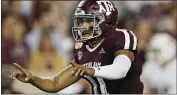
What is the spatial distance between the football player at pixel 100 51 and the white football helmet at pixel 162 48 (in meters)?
0.68

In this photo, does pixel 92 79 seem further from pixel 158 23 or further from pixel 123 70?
pixel 158 23

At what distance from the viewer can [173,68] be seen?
2.27 metres

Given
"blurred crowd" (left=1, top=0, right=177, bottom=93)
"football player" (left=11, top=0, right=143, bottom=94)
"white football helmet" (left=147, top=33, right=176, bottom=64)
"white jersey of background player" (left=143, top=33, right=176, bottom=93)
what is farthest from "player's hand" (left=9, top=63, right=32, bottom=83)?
"white football helmet" (left=147, top=33, right=176, bottom=64)

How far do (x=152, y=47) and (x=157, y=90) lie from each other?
219 millimetres

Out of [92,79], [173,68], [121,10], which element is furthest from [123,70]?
[173,68]

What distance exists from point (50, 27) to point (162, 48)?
21.9 inches

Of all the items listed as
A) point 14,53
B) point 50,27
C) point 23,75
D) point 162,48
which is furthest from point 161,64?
point 23,75

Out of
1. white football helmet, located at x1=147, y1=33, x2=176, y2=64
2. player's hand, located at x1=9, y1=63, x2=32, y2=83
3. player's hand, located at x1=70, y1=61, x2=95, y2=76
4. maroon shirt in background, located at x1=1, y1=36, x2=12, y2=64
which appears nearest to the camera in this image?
player's hand, located at x1=70, y1=61, x2=95, y2=76

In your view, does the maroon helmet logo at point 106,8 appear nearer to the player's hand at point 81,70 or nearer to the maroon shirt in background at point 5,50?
the player's hand at point 81,70

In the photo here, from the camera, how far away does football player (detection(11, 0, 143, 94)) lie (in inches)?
57.4

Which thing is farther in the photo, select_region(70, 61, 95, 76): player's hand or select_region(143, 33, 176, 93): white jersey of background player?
select_region(143, 33, 176, 93): white jersey of background player

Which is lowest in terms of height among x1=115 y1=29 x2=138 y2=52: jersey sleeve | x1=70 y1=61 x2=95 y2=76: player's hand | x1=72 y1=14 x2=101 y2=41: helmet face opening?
x1=70 y1=61 x2=95 y2=76: player's hand

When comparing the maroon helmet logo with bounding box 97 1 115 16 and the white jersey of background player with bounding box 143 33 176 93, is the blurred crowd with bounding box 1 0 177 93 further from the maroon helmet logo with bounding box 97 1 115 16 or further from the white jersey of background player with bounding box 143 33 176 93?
the maroon helmet logo with bounding box 97 1 115 16

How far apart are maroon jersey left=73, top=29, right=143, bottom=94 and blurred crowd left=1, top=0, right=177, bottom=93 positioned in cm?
49
